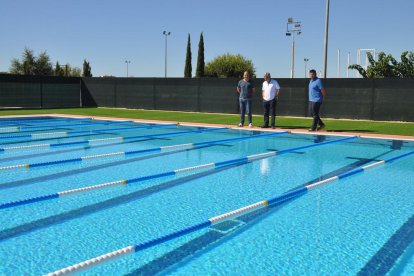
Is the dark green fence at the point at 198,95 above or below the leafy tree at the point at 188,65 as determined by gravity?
below

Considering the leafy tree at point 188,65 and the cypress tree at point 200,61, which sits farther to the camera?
→ the leafy tree at point 188,65

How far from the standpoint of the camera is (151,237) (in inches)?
148

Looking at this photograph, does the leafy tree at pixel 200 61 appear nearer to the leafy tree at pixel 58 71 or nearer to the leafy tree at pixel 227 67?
the leafy tree at pixel 227 67

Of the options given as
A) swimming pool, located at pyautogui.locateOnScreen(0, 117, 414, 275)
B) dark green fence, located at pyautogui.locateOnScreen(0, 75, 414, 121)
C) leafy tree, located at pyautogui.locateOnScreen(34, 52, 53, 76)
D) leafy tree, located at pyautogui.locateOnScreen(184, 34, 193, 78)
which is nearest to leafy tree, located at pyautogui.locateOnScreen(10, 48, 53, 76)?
leafy tree, located at pyautogui.locateOnScreen(34, 52, 53, 76)

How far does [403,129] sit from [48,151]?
31.9 ft

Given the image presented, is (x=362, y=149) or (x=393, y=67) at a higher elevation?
(x=393, y=67)

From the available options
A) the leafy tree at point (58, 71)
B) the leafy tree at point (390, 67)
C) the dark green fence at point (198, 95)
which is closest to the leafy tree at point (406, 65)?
the leafy tree at point (390, 67)

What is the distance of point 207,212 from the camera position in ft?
15.0

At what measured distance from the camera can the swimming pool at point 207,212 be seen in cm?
325

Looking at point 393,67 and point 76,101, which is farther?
point 393,67

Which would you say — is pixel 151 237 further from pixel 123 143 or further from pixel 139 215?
pixel 123 143

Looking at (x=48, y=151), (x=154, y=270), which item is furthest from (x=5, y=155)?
(x=154, y=270)

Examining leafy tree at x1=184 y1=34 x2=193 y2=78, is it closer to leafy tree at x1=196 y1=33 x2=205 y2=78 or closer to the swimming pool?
leafy tree at x1=196 y1=33 x2=205 y2=78

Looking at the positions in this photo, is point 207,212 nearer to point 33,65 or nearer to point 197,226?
point 197,226
